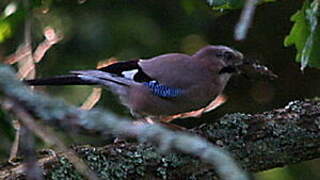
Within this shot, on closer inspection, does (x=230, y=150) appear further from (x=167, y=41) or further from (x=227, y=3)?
(x=167, y=41)

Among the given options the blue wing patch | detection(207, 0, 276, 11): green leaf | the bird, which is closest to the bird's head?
the bird

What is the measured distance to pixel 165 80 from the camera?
332cm

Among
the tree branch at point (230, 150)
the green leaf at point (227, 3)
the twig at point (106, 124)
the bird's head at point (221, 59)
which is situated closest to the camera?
the twig at point (106, 124)

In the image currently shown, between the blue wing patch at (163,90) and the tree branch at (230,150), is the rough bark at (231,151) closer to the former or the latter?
the tree branch at (230,150)

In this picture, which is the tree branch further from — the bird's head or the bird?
the bird's head

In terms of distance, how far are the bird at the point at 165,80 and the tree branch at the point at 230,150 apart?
19.1 inches

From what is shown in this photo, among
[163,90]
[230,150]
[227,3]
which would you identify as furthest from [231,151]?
[163,90]

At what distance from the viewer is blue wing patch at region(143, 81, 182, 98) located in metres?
3.30

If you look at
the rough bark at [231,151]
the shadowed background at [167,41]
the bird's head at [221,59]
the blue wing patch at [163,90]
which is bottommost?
the shadowed background at [167,41]

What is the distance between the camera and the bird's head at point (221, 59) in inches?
133

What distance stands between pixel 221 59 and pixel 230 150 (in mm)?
852

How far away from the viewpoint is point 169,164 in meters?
2.54

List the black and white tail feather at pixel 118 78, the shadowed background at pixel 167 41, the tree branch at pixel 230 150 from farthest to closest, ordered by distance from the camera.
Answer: the shadowed background at pixel 167 41, the black and white tail feather at pixel 118 78, the tree branch at pixel 230 150

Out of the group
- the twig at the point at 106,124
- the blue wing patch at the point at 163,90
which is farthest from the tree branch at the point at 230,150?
the twig at the point at 106,124
